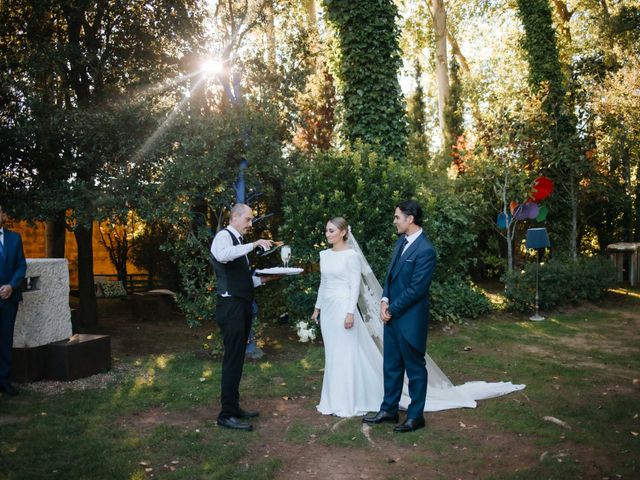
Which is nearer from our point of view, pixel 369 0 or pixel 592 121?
pixel 369 0

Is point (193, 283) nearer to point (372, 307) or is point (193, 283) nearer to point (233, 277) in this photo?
point (372, 307)


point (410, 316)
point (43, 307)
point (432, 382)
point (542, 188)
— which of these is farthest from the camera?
point (542, 188)

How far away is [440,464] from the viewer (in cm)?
439

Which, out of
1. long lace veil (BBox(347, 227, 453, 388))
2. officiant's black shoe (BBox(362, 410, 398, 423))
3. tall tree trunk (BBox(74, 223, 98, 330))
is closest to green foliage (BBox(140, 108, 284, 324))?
long lace veil (BBox(347, 227, 453, 388))

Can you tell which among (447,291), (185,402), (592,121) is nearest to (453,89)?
(592,121)

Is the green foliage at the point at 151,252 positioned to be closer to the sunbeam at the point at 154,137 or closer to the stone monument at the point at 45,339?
the sunbeam at the point at 154,137

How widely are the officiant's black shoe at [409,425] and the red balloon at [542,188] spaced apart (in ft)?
36.6

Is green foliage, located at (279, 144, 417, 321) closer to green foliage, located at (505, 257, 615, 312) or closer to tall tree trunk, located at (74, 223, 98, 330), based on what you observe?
green foliage, located at (505, 257, 615, 312)

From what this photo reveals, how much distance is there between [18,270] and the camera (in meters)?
6.47

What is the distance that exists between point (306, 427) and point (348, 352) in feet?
2.89

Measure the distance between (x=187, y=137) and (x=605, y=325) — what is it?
8.13 metres

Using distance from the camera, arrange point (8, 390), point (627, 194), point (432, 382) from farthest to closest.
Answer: point (627, 194) < point (8, 390) < point (432, 382)

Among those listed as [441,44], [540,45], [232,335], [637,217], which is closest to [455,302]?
[232,335]

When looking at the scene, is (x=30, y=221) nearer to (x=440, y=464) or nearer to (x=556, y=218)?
(x=440, y=464)
